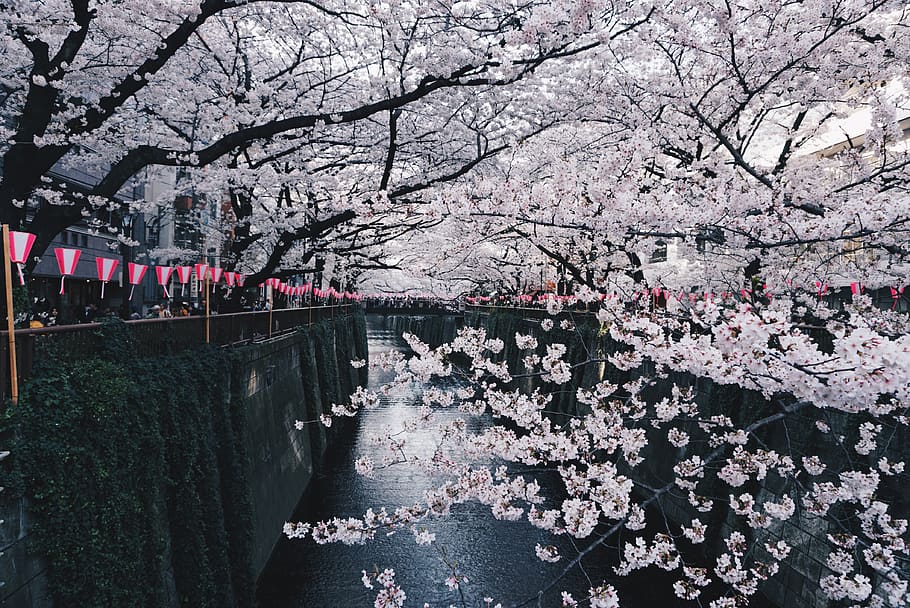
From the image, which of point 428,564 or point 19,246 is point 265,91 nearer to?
point 19,246

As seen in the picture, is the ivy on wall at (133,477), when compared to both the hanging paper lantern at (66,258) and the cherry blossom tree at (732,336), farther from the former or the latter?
the cherry blossom tree at (732,336)

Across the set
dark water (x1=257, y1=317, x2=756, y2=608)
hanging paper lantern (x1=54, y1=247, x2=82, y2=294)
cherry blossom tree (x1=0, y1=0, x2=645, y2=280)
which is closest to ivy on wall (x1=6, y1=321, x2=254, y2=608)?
hanging paper lantern (x1=54, y1=247, x2=82, y2=294)

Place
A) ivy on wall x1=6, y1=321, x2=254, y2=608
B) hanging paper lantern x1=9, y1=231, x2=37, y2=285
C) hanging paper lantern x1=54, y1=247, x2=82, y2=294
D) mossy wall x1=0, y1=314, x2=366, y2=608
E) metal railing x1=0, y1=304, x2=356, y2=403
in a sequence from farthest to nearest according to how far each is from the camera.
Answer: hanging paper lantern x1=54, y1=247, x2=82, y2=294 < hanging paper lantern x1=9, y1=231, x2=37, y2=285 < metal railing x1=0, y1=304, x2=356, y2=403 < ivy on wall x1=6, y1=321, x2=254, y2=608 < mossy wall x1=0, y1=314, x2=366, y2=608

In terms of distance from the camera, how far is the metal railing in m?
5.47

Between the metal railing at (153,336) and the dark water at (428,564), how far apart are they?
16.4ft

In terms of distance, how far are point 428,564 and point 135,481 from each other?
306 inches

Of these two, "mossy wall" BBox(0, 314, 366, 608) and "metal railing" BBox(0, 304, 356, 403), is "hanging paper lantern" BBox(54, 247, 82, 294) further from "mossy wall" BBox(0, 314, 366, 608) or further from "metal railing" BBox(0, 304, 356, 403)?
"mossy wall" BBox(0, 314, 366, 608)

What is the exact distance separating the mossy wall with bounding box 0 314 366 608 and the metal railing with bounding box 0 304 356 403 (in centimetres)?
11

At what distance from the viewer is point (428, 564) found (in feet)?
42.8

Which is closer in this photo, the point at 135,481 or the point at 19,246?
the point at 19,246

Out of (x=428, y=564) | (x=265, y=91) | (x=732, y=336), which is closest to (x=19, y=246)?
(x=732, y=336)

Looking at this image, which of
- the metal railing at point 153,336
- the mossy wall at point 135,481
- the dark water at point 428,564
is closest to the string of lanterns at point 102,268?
the metal railing at point 153,336

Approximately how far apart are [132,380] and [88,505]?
1.88m

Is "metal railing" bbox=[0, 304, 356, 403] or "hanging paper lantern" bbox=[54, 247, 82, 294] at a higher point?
"hanging paper lantern" bbox=[54, 247, 82, 294]
